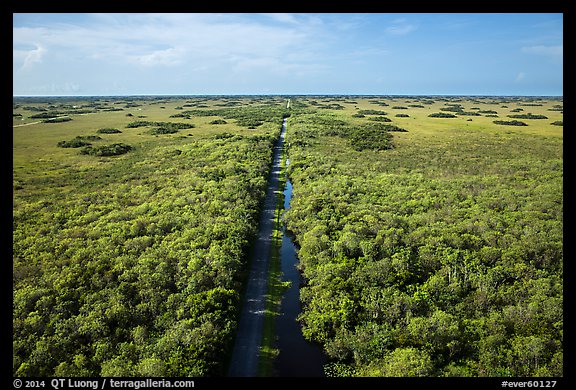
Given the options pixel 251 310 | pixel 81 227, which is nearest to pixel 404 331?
pixel 251 310

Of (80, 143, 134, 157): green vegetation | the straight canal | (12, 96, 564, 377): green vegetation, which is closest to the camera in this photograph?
(12, 96, 564, 377): green vegetation

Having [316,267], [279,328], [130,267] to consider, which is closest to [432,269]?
[316,267]

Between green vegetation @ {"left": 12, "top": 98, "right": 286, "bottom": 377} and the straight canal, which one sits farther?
the straight canal

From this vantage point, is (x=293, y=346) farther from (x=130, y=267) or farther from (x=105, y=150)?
(x=105, y=150)

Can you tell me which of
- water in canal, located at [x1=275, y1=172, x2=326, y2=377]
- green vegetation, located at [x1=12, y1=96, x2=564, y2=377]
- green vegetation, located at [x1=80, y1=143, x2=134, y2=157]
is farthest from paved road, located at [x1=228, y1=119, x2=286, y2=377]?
green vegetation, located at [x1=80, y1=143, x2=134, y2=157]

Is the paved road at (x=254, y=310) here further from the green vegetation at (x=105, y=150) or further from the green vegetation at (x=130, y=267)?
the green vegetation at (x=105, y=150)

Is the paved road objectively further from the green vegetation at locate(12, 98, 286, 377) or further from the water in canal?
the water in canal

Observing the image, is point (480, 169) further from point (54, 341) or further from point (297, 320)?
point (54, 341)

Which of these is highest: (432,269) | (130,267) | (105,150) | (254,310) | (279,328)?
(105,150)

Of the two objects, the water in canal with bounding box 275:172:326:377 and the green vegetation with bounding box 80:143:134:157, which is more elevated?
the green vegetation with bounding box 80:143:134:157
